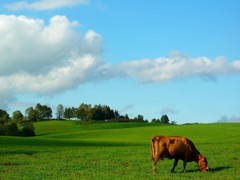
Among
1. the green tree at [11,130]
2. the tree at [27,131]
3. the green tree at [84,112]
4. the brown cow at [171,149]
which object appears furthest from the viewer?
the green tree at [84,112]

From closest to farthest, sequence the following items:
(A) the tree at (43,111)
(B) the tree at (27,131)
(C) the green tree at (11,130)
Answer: (C) the green tree at (11,130), (B) the tree at (27,131), (A) the tree at (43,111)

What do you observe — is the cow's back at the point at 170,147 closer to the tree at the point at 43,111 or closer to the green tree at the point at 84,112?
the green tree at the point at 84,112

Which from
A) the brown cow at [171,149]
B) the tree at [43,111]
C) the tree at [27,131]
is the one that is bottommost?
the brown cow at [171,149]

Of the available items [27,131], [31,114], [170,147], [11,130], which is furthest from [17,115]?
[170,147]

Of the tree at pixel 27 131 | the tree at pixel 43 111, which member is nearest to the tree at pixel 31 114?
the tree at pixel 43 111

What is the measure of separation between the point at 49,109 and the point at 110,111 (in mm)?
26108

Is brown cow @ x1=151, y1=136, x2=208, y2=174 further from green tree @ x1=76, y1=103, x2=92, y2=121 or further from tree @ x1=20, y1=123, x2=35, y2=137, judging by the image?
green tree @ x1=76, y1=103, x2=92, y2=121

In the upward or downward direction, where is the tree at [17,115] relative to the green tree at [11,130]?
upward

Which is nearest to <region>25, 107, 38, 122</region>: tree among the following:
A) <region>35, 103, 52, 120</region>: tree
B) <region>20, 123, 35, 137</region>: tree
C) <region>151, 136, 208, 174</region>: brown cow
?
<region>35, 103, 52, 120</region>: tree

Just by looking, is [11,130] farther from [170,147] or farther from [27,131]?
[170,147]

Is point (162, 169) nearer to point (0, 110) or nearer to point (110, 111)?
point (0, 110)

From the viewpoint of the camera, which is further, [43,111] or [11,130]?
[43,111]

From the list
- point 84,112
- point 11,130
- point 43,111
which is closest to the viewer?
point 11,130

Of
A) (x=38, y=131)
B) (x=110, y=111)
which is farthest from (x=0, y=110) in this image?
(x=110, y=111)
